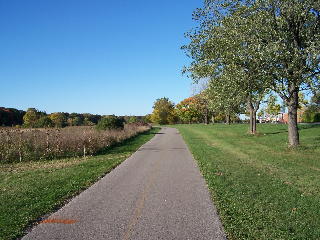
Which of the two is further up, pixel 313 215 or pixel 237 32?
pixel 237 32

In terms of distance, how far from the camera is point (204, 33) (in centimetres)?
2184

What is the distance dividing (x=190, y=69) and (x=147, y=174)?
12.6 metres

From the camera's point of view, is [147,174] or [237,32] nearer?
[147,174]

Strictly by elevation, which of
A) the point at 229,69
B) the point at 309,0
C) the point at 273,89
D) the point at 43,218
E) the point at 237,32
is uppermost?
the point at 309,0

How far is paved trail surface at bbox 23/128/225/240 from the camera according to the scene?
19.1 feet

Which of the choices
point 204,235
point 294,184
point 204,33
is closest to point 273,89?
point 204,33

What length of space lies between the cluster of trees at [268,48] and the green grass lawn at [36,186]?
357 inches

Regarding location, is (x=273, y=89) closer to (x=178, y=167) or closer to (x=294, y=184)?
(x=178, y=167)

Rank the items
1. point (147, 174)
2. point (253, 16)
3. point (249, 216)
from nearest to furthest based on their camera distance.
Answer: point (249, 216) → point (147, 174) → point (253, 16)

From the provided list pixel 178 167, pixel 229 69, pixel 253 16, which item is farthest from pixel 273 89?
pixel 178 167

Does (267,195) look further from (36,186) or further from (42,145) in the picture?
(42,145)

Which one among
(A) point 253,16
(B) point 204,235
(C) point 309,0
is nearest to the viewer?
(B) point 204,235

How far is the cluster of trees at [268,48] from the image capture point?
1722 centimetres

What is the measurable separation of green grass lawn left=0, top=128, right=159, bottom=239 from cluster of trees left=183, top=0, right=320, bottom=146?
9069 millimetres
